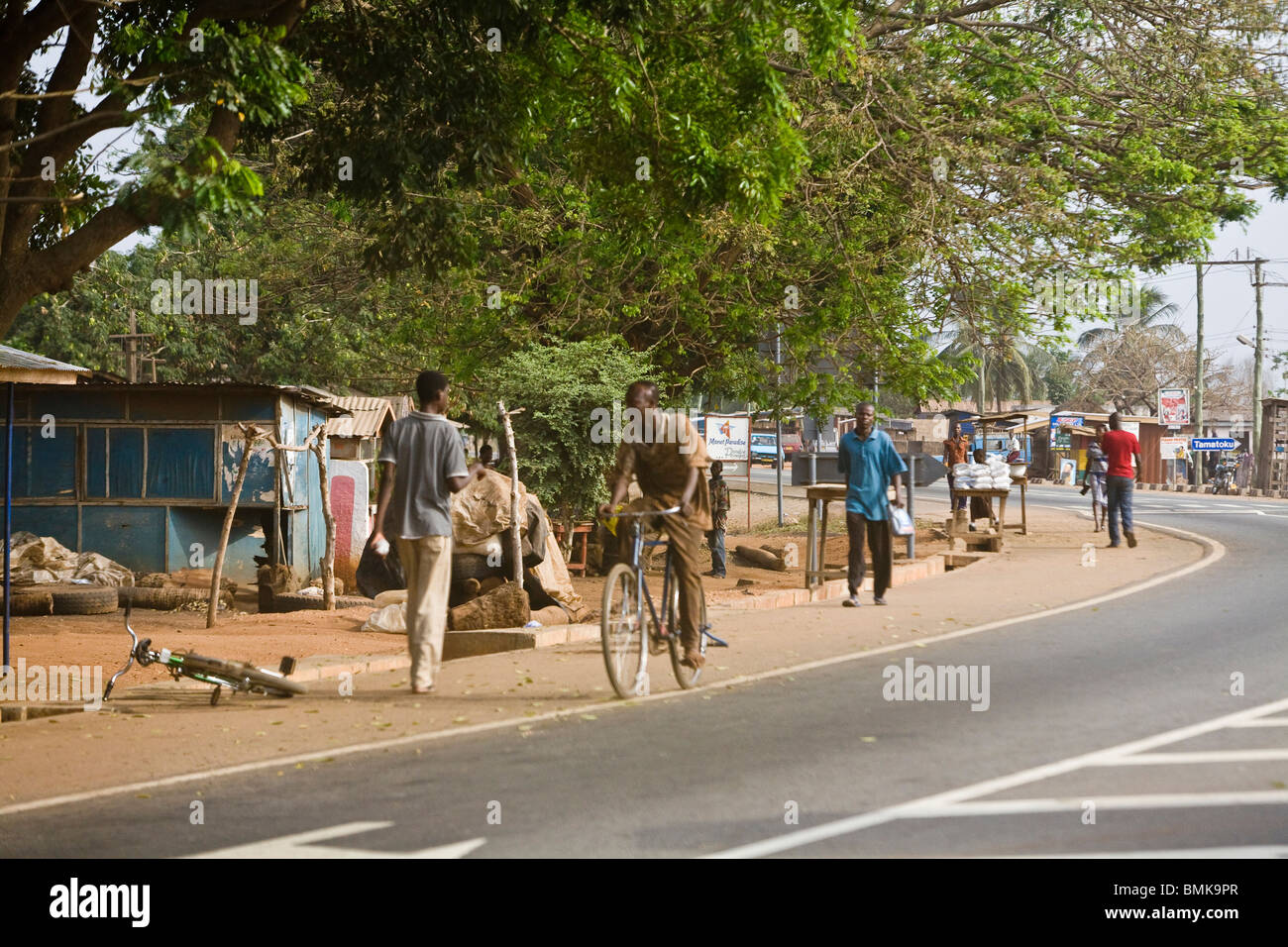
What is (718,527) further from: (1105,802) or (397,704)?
(1105,802)

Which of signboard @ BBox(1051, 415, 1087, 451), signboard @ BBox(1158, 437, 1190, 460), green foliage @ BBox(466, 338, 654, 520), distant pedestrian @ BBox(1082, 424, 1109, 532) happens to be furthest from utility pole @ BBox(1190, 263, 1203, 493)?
green foliage @ BBox(466, 338, 654, 520)

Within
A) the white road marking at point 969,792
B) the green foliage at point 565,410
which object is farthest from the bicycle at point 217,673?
the green foliage at point 565,410

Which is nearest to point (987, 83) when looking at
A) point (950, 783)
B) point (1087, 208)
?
point (1087, 208)

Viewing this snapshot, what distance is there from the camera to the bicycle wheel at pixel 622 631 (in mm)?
8242

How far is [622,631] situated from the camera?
8523 millimetres

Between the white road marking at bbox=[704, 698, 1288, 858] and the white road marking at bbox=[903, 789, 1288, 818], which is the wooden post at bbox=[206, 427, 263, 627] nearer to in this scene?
the white road marking at bbox=[704, 698, 1288, 858]

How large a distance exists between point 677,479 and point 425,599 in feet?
6.00

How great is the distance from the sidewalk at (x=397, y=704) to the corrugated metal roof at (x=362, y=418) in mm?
15792

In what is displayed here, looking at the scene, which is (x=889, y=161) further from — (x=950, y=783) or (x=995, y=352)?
(x=950, y=783)

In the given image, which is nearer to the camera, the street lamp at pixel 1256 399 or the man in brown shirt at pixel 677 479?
the man in brown shirt at pixel 677 479

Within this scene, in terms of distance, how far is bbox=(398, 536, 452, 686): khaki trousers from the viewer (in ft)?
29.3

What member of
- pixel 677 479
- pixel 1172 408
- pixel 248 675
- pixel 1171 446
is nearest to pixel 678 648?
pixel 677 479

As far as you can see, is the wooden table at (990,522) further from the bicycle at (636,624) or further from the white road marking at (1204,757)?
the white road marking at (1204,757)

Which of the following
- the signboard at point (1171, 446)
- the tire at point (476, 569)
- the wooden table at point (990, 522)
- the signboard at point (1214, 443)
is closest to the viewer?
the tire at point (476, 569)
